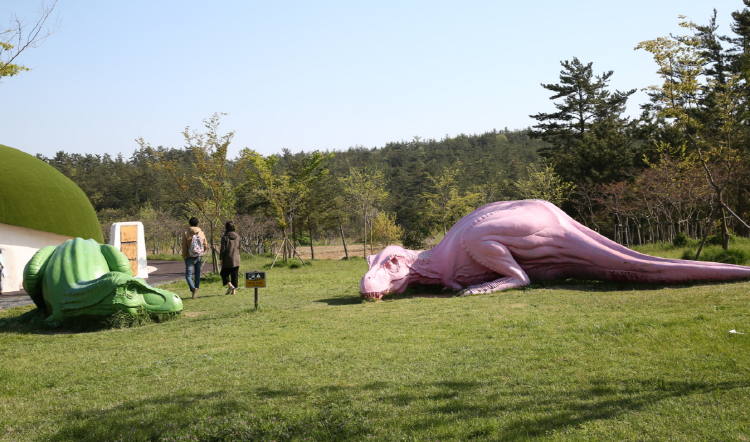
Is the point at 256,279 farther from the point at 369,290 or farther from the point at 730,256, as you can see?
the point at 730,256

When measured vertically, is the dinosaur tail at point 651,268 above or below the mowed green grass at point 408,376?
above

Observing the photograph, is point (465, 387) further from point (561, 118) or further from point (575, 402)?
point (561, 118)

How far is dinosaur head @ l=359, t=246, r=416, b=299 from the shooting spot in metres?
10.3

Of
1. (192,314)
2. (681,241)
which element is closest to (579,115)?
(681,241)

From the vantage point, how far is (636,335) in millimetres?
5719

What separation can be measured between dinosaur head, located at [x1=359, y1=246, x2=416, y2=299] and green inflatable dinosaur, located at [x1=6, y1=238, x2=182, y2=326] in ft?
12.0

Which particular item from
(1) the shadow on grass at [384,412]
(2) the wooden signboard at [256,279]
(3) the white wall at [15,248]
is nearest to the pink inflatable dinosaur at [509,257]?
(2) the wooden signboard at [256,279]

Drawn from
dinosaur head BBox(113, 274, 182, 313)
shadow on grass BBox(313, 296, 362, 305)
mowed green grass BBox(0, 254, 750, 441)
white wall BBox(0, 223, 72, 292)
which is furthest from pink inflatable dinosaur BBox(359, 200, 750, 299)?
white wall BBox(0, 223, 72, 292)

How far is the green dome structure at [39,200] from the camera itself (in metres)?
17.0

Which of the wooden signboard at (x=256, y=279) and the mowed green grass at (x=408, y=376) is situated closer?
the mowed green grass at (x=408, y=376)

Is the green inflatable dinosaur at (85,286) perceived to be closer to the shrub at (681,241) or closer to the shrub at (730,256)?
the shrub at (730,256)

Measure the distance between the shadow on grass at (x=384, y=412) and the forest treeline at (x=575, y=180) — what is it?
6307 mm

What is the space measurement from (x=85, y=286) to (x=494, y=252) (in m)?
7.66

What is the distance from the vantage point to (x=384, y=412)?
3.95 m
